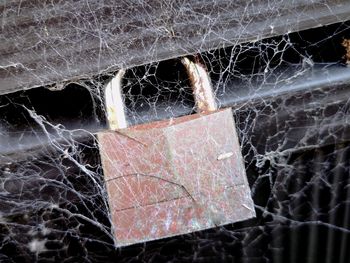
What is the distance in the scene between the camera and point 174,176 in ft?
2.59

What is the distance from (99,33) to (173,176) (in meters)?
0.35

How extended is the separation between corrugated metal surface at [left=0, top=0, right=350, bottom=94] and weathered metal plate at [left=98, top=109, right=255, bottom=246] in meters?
0.19

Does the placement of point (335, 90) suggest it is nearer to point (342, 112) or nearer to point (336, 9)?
point (342, 112)

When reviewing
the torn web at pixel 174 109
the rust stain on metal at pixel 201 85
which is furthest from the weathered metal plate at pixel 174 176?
the torn web at pixel 174 109

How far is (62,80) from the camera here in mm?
891

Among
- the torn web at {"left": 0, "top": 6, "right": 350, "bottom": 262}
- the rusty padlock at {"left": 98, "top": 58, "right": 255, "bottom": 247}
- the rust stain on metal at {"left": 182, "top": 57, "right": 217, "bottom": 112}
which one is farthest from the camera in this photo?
the torn web at {"left": 0, "top": 6, "right": 350, "bottom": 262}

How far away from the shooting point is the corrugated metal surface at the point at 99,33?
884 millimetres

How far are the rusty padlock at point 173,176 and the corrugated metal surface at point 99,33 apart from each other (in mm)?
187

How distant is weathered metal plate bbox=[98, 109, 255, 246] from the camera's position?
0.79m

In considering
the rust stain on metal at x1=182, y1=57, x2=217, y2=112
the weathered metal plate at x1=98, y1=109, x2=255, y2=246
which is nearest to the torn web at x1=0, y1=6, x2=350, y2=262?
the rust stain on metal at x1=182, y1=57, x2=217, y2=112

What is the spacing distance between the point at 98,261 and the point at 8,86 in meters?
1.02

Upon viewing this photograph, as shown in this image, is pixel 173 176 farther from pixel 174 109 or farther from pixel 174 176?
pixel 174 109

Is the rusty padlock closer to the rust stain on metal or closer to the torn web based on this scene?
the rust stain on metal

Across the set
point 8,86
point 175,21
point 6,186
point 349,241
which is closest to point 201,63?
point 175,21
